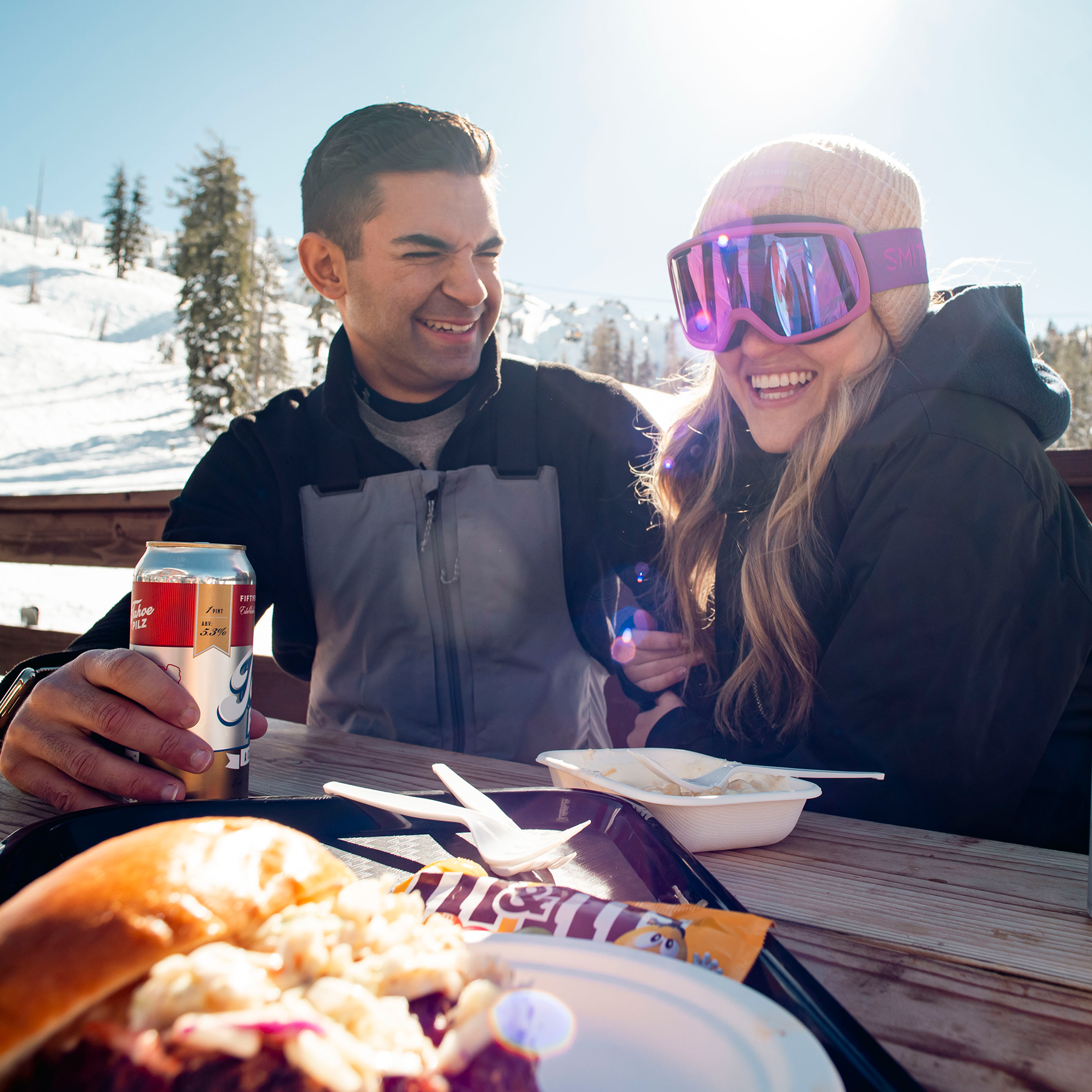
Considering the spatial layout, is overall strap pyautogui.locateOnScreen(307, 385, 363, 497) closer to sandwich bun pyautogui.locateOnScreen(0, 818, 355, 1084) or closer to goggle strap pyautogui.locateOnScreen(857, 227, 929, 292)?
goggle strap pyautogui.locateOnScreen(857, 227, 929, 292)

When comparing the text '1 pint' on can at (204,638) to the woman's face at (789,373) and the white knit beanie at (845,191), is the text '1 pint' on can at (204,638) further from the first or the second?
the white knit beanie at (845,191)

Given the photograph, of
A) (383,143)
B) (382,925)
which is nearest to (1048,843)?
(382,925)

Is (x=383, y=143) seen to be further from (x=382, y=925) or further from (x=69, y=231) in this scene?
(x=69, y=231)

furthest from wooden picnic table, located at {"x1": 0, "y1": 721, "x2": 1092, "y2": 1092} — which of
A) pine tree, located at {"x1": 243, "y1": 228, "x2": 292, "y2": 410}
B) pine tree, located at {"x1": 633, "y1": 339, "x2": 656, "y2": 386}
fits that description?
pine tree, located at {"x1": 633, "y1": 339, "x2": 656, "y2": 386}

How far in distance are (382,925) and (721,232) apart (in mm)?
1567

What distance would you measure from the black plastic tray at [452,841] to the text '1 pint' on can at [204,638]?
0.30 feet

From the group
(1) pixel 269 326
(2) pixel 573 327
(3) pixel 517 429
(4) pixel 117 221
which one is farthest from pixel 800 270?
(2) pixel 573 327

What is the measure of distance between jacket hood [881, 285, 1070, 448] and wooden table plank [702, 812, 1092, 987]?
2.89 ft

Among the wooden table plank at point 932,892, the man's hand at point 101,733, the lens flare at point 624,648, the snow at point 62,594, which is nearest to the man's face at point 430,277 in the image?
the lens flare at point 624,648

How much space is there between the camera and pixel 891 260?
5.18 ft

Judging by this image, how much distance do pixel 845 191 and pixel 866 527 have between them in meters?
0.74

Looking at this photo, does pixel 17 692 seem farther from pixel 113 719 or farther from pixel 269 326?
pixel 269 326

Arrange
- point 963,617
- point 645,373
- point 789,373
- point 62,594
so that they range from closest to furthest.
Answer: point 963,617 → point 789,373 → point 62,594 → point 645,373

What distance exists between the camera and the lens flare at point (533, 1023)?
44 cm
